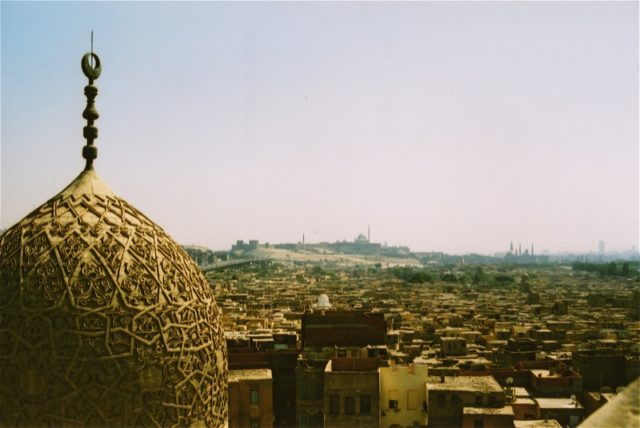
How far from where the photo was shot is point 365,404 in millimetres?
12445

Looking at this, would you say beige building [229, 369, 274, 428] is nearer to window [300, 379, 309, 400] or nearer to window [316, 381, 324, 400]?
window [300, 379, 309, 400]

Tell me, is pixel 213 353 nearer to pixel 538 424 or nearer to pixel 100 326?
pixel 100 326

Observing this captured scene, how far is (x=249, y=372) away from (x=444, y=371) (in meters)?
4.31

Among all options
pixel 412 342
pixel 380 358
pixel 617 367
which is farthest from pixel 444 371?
→ pixel 412 342

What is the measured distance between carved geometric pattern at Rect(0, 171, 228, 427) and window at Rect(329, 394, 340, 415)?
828 cm

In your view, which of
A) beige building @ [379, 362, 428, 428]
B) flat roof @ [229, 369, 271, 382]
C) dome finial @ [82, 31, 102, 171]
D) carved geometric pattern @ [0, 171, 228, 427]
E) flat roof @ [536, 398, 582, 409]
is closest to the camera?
carved geometric pattern @ [0, 171, 228, 427]

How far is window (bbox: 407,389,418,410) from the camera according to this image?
12953 mm

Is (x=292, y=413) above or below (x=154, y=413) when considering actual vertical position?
below

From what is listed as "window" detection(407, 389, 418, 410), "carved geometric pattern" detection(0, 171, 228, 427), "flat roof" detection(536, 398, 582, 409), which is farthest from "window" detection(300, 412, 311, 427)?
"carved geometric pattern" detection(0, 171, 228, 427)

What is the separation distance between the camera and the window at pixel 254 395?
11.8 meters

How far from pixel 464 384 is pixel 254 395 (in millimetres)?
3743

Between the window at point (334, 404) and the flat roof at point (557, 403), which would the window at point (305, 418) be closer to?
the window at point (334, 404)

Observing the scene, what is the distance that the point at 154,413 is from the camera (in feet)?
12.8

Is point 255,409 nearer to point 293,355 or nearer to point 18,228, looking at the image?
point 293,355
